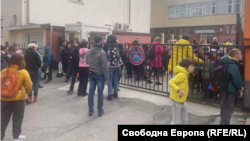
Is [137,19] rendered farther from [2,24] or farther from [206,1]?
[206,1]

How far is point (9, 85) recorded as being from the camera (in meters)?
3.95

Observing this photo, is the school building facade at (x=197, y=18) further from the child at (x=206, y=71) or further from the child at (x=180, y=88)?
the child at (x=180, y=88)

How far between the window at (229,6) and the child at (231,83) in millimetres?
36061

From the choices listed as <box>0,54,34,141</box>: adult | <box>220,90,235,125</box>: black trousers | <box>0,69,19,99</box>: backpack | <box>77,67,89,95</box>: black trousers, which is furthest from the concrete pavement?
<box>0,69,19,99</box>: backpack

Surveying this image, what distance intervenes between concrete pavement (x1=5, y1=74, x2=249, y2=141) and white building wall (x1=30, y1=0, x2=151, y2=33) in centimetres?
852

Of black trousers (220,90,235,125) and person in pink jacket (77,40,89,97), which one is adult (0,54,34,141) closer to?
person in pink jacket (77,40,89,97)

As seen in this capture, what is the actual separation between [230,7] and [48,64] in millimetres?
35009

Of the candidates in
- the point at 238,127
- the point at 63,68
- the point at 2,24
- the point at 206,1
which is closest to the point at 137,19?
the point at 2,24

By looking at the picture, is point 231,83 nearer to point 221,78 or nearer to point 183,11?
A: point 221,78

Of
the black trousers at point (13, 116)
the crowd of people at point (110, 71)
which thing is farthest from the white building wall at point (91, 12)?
the black trousers at point (13, 116)

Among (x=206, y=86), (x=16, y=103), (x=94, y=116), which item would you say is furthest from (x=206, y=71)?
(x=16, y=103)

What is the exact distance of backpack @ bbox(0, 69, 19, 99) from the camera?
12.8ft

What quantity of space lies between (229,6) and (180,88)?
3734 centimetres

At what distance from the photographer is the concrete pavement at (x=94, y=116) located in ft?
14.8
